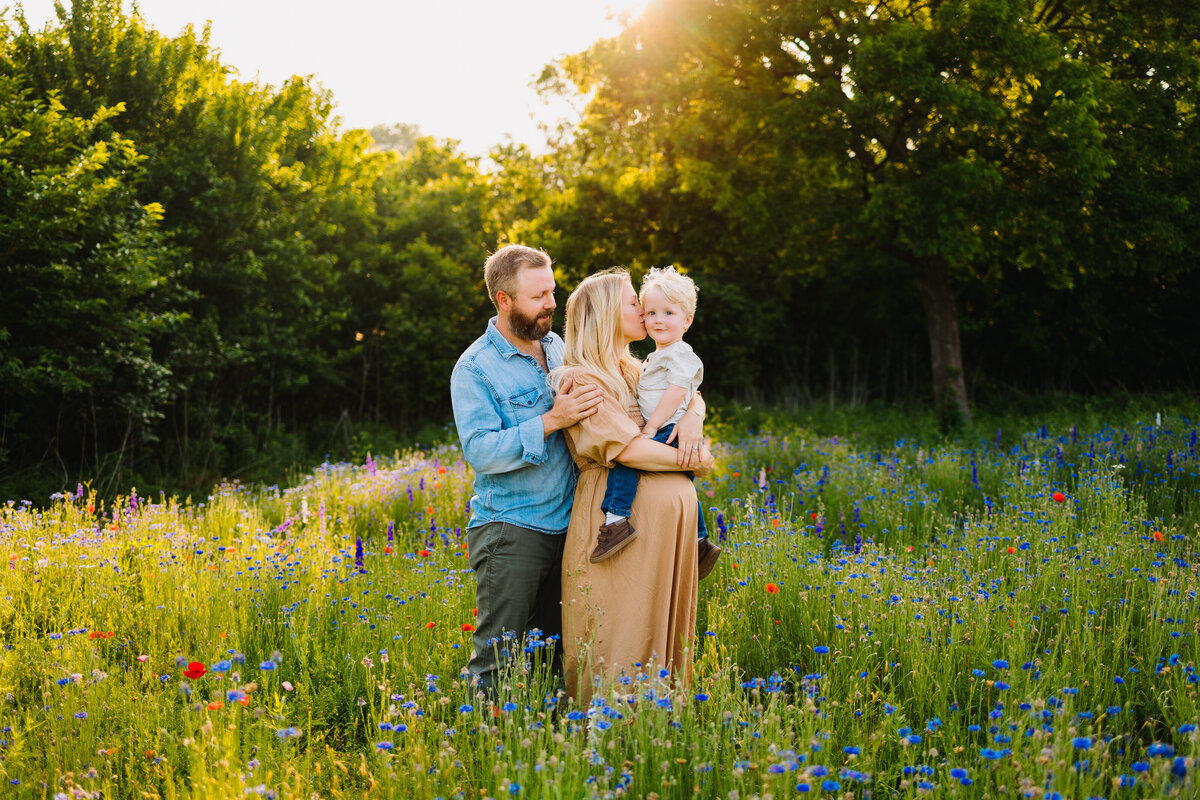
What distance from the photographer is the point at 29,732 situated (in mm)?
3188

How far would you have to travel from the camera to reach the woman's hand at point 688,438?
3.29m

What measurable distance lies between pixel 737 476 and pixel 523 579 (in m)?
4.94

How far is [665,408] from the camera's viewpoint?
11.1 ft

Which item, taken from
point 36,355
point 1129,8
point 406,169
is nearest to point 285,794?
point 36,355

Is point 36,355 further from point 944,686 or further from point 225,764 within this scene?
point 944,686

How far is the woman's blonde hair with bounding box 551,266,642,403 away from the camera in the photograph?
339 centimetres

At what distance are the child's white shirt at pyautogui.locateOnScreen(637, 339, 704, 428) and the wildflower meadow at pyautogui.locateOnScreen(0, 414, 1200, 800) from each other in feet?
1.82

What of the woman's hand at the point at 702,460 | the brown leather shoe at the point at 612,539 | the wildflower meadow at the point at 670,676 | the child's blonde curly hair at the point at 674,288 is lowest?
the wildflower meadow at the point at 670,676

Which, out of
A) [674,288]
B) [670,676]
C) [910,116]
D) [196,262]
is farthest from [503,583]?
[196,262]

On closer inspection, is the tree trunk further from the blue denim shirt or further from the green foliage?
Result: the blue denim shirt

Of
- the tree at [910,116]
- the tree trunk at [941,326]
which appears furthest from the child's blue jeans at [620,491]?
the tree trunk at [941,326]

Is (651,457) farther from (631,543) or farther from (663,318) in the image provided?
(663,318)

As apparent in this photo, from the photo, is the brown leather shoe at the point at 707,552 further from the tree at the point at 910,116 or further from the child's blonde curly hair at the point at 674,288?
the tree at the point at 910,116

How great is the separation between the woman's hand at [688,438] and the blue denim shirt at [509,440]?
55 cm
